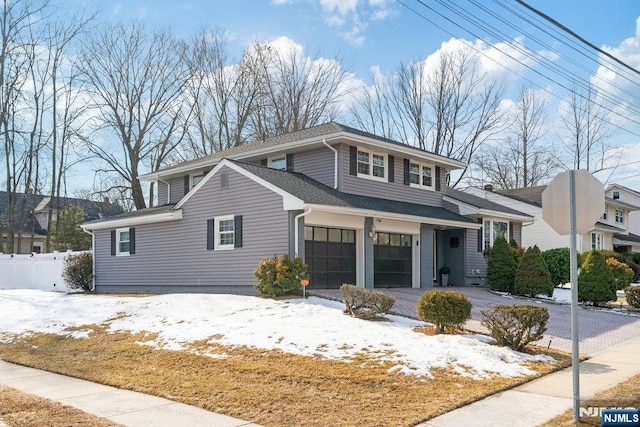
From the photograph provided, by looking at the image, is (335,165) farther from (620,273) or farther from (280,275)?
(620,273)

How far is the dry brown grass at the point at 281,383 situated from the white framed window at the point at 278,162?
1142 cm

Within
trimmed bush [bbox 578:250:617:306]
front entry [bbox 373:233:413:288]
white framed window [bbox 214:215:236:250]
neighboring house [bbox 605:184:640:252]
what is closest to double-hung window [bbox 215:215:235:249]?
white framed window [bbox 214:215:236:250]

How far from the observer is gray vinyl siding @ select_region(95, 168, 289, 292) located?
55.4 ft

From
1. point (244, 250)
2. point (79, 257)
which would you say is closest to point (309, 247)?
point (244, 250)

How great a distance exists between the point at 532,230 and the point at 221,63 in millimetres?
22707

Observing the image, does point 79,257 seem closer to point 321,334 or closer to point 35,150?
point 35,150

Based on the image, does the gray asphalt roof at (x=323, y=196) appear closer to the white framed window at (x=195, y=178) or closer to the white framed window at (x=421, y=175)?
the white framed window at (x=421, y=175)

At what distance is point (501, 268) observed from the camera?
71.2 feet

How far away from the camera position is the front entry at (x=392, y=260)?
64.2 ft

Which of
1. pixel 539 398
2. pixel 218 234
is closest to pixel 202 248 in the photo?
pixel 218 234

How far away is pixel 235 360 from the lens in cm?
939

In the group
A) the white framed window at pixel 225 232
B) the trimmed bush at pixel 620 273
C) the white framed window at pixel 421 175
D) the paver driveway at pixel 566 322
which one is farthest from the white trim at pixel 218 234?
the trimmed bush at pixel 620 273

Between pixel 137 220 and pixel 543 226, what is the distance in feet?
79.2

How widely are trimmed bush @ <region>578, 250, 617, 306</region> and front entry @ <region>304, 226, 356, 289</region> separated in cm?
765
